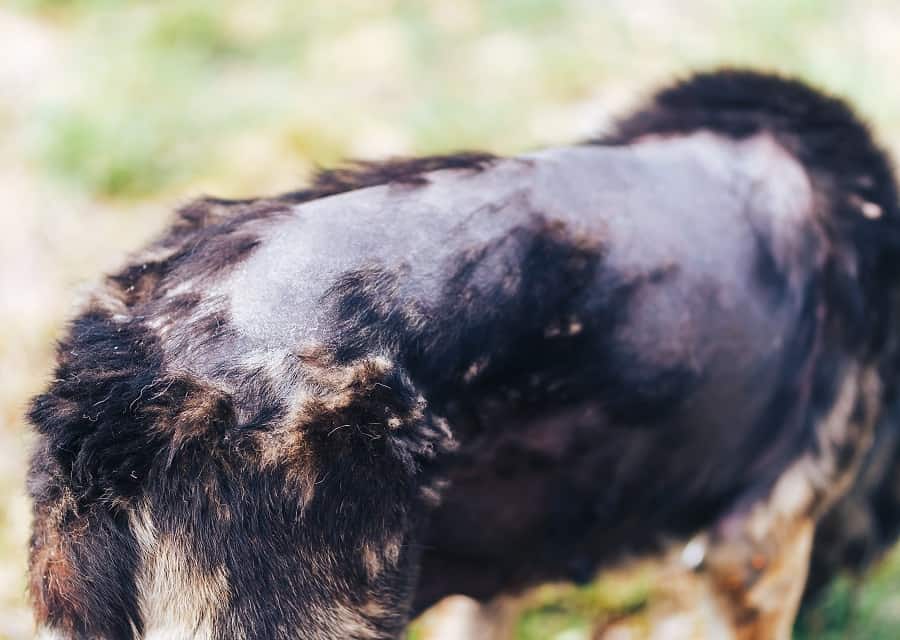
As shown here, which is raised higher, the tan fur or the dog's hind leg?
the tan fur

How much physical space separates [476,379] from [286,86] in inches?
162

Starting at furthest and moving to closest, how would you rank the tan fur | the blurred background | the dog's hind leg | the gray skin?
the blurred background, the dog's hind leg, the gray skin, the tan fur

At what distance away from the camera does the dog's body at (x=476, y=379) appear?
1755mm

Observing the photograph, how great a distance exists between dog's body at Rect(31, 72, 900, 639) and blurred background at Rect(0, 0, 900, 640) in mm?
1303

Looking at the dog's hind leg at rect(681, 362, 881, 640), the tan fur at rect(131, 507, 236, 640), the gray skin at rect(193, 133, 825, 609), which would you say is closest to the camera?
the tan fur at rect(131, 507, 236, 640)

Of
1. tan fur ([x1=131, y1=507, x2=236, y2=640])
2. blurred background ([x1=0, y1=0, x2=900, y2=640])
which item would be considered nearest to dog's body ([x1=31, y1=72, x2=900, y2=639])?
tan fur ([x1=131, y1=507, x2=236, y2=640])

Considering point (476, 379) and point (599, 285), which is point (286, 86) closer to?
point (599, 285)

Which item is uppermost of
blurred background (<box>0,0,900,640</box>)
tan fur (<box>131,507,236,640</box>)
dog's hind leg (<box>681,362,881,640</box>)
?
tan fur (<box>131,507,236,640</box>)

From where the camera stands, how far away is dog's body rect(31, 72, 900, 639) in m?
1.75

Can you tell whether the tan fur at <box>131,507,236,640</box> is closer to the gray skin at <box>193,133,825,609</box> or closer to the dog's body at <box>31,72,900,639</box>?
the dog's body at <box>31,72,900,639</box>

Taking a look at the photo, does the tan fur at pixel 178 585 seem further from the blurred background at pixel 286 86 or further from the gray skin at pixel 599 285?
the blurred background at pixel 286 86

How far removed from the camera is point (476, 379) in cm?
207

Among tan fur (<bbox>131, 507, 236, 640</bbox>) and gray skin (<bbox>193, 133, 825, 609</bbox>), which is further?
gray skin (<bbox>193, 133, 825, 609</bbox>)

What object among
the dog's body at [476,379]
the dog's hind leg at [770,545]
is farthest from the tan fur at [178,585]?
the dog's hind leg at [770,545]
